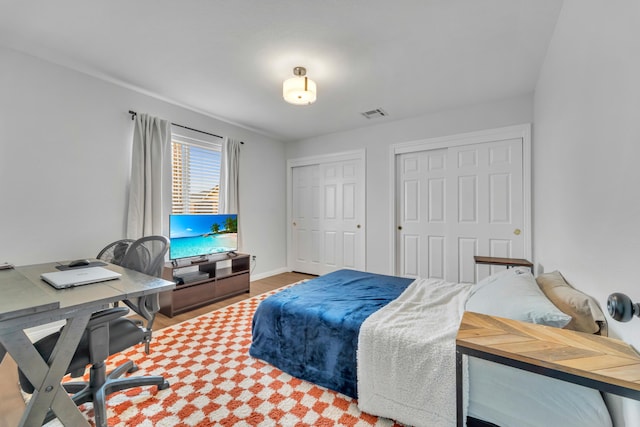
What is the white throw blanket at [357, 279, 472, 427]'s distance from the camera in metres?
1.36

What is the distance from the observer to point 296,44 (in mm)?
2240

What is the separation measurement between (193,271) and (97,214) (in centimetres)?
125

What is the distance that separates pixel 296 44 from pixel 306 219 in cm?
325

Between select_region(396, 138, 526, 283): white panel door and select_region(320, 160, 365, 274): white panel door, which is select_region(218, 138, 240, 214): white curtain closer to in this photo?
select_region(320, 160, 365, 274): white panel door

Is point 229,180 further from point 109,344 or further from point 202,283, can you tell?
point 109,344

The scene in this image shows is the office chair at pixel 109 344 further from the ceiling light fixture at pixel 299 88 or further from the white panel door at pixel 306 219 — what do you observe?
the white panel door at pixel 306 219

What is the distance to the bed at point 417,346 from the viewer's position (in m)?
1.14

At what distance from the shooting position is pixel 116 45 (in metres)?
2.27

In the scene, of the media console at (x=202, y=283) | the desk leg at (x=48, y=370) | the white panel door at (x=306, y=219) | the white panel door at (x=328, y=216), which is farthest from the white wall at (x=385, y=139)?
the desk leg at (x=48, y=370)

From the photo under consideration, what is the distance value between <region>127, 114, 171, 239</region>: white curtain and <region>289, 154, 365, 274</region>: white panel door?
2429 millimetres

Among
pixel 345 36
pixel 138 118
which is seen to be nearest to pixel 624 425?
pixel 345 36

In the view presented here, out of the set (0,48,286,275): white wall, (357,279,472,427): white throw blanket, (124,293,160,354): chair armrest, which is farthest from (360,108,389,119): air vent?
(124,293,160,354): chair armrest

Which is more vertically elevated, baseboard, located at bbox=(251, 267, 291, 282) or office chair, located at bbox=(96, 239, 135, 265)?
office chair, located at bbox=(96, 239, 135, 265)

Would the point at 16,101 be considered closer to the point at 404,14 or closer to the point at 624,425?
the point at 404,14
